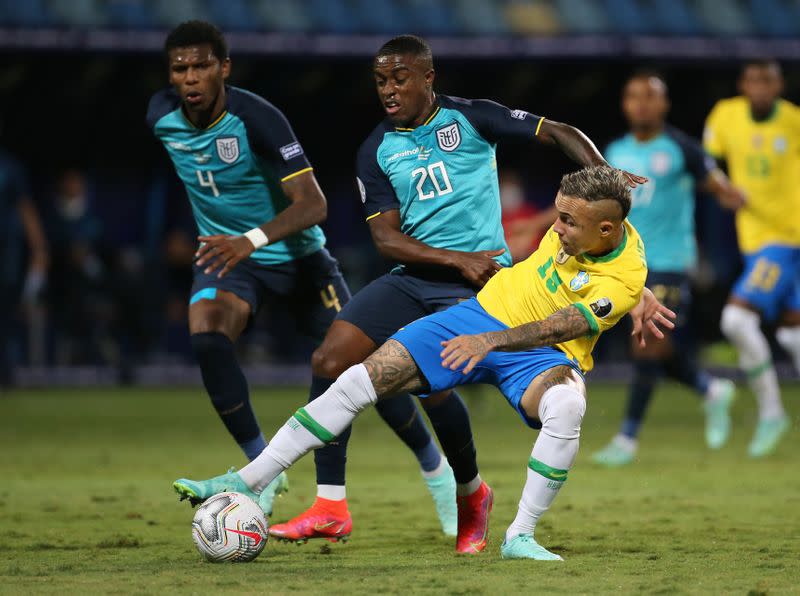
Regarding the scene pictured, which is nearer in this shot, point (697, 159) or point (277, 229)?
point (277, 229)

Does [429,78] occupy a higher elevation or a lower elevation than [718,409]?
higher

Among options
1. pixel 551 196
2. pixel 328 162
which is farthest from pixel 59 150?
pixel 551 196

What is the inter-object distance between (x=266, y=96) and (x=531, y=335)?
1365 centimetres

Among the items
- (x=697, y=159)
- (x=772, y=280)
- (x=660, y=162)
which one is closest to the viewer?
(x=697, y=159)

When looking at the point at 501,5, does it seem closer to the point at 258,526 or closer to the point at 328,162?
the point at 328,162

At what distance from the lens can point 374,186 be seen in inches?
241

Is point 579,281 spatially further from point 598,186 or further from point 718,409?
point 718,409

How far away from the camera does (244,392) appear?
655cm

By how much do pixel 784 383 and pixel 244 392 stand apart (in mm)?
12196

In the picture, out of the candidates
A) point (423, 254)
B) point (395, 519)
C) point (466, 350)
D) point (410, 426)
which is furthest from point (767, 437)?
point (466, 350)

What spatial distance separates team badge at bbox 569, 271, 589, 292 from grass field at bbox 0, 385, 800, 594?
1.00 metres

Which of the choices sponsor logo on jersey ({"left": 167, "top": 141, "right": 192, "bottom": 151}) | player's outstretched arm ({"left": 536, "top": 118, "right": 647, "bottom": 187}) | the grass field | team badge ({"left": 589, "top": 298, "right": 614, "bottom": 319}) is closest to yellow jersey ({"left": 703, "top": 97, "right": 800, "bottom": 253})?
the grass field

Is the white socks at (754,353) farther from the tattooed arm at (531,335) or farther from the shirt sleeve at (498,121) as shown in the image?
the tattooed arm at (531,335)

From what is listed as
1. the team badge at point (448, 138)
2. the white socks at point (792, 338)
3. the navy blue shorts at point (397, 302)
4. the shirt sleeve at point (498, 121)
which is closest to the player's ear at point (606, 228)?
the shirt sleeve at point (498, 121)
